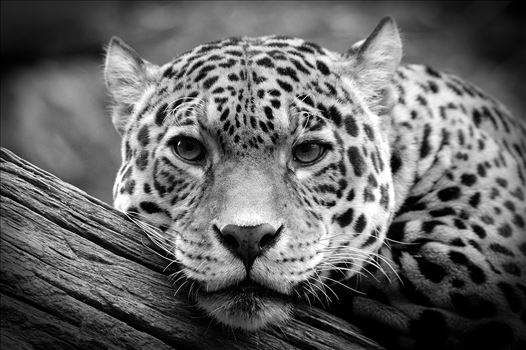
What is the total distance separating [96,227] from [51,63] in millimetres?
11324

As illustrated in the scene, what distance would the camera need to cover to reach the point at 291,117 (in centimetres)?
471

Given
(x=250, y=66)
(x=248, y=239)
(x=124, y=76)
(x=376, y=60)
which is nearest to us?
(x=248, y=239)

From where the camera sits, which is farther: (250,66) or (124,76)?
(124,76)

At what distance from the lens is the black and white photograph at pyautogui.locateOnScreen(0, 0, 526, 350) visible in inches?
164

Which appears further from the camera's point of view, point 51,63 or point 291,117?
point 51,63

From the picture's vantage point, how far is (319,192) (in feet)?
15.7

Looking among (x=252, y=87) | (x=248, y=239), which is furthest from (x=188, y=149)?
(x=248, y=239)

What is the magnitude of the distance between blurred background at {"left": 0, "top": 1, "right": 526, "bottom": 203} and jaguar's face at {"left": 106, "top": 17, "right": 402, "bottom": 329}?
8533 mm

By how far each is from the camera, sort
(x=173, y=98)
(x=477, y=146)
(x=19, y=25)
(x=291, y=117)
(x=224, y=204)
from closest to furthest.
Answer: (x=224, y=204)
(x=291, y=117)
(x=173, y=98)
(x=477, y=146)
(x=19, y=25)

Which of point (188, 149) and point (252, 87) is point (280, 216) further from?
point (252, 87)

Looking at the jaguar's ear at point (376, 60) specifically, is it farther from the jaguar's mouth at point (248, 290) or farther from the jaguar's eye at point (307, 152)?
the jaguar's mouth at point (248, 290)

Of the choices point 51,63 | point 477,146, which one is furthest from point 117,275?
point 51,63

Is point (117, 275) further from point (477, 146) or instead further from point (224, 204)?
point (477, 146)

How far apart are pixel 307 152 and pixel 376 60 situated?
1.21 metres
